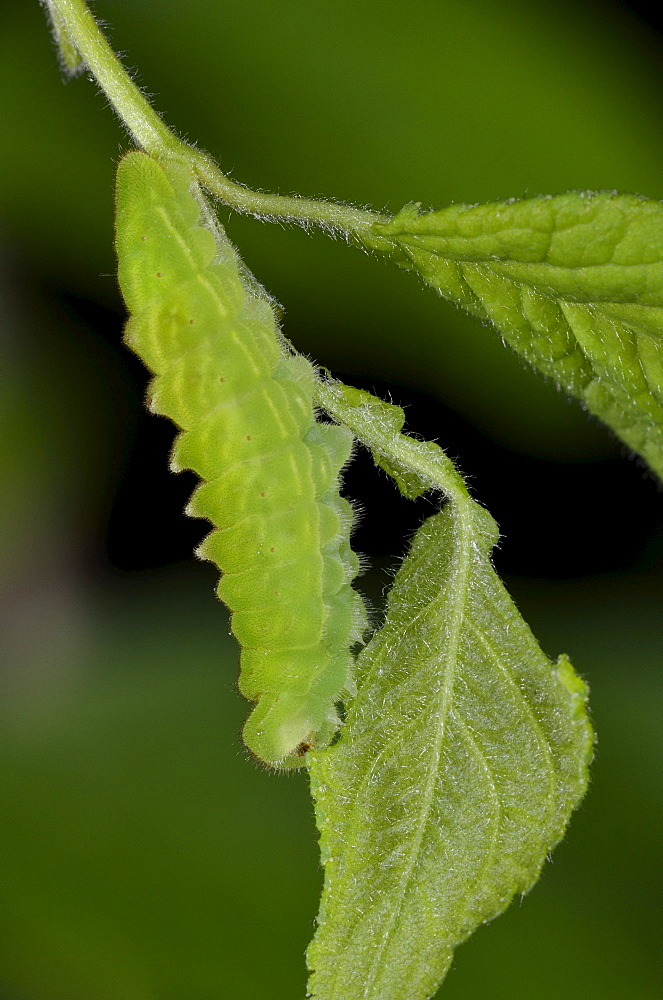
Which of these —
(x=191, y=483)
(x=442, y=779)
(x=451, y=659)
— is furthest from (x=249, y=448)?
(x=191, y=483)

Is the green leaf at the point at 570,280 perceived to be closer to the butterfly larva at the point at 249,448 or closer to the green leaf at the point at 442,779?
the green leaf at the point at 442,779

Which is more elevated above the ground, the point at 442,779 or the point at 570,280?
the point at 570,280

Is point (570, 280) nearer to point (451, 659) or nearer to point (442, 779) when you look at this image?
point (451, 659)

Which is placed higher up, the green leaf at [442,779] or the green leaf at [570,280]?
the green leaf at [570,280]

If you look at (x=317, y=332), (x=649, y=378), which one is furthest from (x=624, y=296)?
(x=317, y=332)

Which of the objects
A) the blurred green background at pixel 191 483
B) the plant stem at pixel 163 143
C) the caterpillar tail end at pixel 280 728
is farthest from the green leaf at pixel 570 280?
the blurred green background at pixel 191 483

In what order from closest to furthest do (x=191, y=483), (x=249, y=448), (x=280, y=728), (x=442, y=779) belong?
(x=442, y=779) → (x=249, y=448) → (x=280, y=728) → (x=191, y=483)

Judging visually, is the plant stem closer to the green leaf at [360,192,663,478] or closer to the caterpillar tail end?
the green leaf at [360,192,663,478]

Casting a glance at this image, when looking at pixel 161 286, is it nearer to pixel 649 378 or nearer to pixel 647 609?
pixel 649 378
